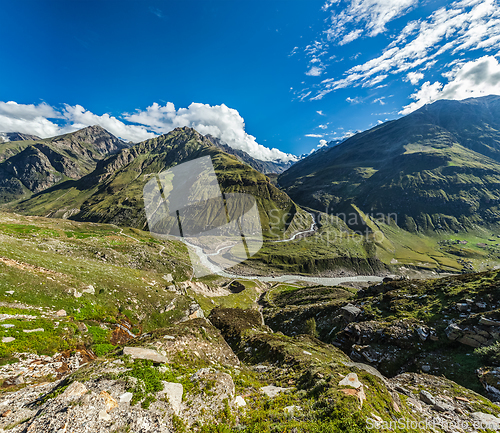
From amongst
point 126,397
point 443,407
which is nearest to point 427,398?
point 443,407

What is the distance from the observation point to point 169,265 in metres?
63.2

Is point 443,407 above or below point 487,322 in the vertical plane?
below

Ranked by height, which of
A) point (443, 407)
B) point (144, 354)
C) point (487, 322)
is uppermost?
point (144, 354)

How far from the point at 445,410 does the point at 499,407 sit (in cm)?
301

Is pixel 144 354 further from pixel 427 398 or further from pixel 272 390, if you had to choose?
pixel 427 398

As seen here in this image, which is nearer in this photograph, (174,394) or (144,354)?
(174,394)

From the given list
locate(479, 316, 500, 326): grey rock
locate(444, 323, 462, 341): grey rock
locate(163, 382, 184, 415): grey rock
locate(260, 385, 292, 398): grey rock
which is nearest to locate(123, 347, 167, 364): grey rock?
locate(163, 382, 184, 415): grey rock

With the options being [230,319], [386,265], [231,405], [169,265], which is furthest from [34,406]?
[386,265]

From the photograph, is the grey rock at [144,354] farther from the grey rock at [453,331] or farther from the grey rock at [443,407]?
the grey rock at [453,331]

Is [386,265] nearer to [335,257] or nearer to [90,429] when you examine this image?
[335,257]

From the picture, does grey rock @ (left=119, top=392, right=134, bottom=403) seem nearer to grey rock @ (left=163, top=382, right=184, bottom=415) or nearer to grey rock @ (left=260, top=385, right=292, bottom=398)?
grey rock @ (left=163, top=382, right=184, bottom=415)

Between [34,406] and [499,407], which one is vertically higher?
[34,406]

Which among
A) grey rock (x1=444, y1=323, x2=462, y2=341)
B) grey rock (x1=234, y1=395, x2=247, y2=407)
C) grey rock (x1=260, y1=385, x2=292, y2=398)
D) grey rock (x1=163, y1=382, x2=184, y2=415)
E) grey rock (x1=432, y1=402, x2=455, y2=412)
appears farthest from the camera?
grey rock (x1=444, y1=323, x2=462, y2=341)

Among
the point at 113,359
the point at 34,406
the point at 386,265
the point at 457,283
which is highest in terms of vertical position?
the point at 34,406
